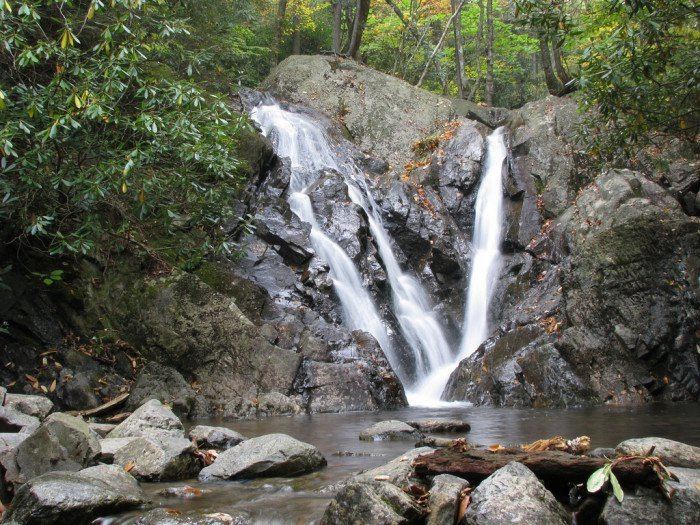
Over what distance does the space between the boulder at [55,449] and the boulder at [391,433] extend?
3.17 meters

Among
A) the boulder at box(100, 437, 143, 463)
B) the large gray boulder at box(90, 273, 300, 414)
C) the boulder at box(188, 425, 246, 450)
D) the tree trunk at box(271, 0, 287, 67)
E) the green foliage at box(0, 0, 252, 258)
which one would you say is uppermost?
the tree trunk at box(271, 0, 287, 67)

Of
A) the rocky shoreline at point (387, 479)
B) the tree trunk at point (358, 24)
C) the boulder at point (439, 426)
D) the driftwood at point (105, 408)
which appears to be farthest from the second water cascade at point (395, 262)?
the rocky shoreline at point (387, 479)

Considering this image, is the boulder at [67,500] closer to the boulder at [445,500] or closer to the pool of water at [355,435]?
the pool of water at [355,435]

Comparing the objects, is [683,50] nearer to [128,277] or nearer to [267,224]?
[267,224]

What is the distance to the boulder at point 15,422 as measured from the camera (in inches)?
224

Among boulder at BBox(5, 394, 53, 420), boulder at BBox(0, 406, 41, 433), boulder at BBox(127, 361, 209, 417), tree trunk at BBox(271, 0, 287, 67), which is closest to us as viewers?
boulder at BBox(0, 406, 41, 433)

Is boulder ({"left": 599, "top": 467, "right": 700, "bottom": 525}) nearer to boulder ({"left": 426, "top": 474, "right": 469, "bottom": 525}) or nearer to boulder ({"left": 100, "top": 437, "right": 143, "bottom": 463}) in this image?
boulder ({"left": 426, "top": 474, "right": 469, "bottom": 525})

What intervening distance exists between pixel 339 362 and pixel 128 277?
4091 mm

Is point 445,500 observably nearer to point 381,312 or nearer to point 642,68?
point 642,68

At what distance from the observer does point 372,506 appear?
12.0ft

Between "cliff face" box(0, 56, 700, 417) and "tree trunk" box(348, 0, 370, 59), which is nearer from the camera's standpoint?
"cliff face" box(0, 56, 700, 417)

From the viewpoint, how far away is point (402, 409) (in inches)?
421

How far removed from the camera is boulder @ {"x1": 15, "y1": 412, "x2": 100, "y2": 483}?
4.81m

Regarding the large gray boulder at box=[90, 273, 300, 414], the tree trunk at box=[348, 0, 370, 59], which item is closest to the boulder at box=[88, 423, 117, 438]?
the large gray boulder at box=[90, 273, 300, 414]
